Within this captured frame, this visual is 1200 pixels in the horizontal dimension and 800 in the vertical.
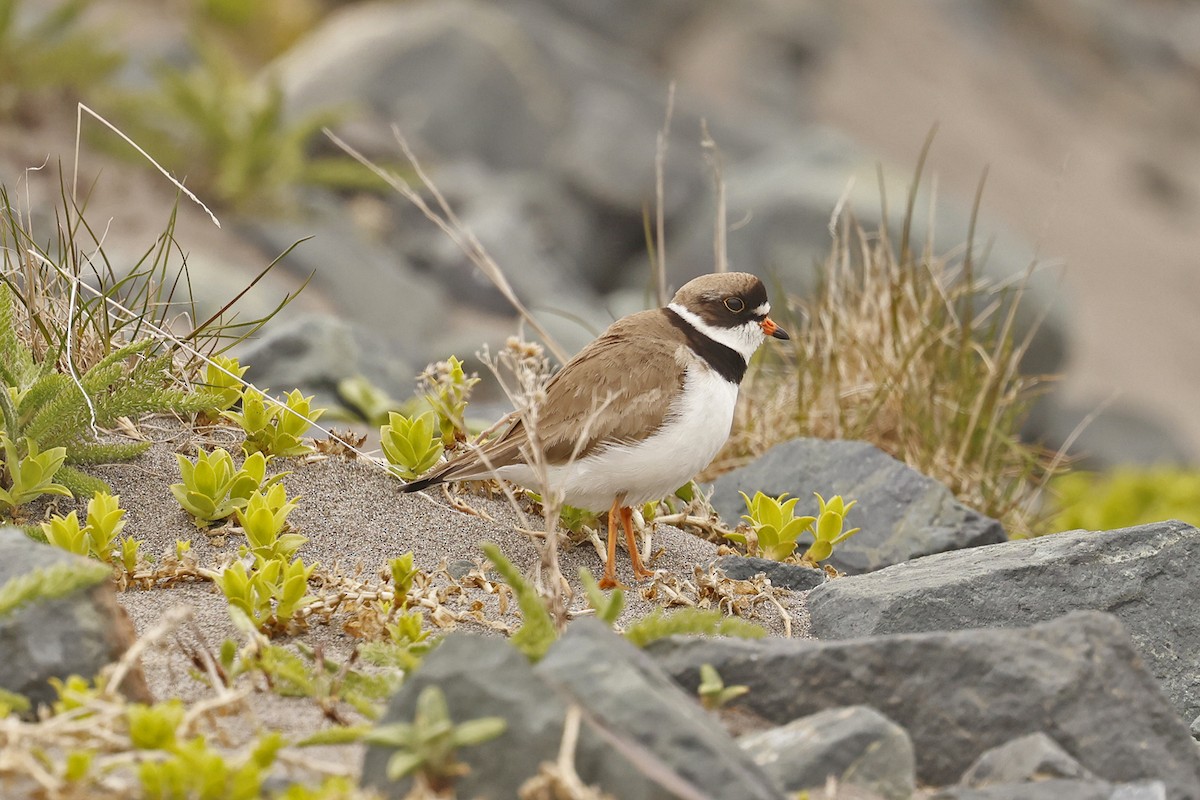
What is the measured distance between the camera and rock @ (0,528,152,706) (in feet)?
8.77

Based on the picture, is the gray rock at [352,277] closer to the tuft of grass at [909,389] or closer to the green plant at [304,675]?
the tuft of grass at [909,389]

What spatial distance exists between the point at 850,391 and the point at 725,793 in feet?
12.3

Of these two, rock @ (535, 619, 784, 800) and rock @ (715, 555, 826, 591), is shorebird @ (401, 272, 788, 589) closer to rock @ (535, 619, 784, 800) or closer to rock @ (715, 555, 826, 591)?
rock @ (715, 555, 826, 591)

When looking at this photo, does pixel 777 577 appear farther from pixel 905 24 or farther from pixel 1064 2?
pixel 1064 2

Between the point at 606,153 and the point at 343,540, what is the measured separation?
31.0 ft

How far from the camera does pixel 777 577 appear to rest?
4016 mm

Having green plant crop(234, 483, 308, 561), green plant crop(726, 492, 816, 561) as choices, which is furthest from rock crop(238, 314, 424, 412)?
green plant crop(726, 492, 816, 561)

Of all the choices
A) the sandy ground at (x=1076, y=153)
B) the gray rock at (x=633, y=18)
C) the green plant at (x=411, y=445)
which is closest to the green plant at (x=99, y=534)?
the green plant at (x=411, y=445)

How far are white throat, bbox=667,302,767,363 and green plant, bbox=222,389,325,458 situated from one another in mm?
1242

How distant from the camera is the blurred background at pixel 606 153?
29.1ft

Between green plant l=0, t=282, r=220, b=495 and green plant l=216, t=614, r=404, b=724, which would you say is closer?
green plant l=216, t=614, r=404, b=724

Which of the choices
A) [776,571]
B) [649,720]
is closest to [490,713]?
[649,720]

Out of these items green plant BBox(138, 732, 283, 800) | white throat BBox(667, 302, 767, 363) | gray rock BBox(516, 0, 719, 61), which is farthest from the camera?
gray rock BBox(516, 0, 719, 61)

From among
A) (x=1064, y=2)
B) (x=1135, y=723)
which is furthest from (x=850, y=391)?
(x=1064, y=2)
